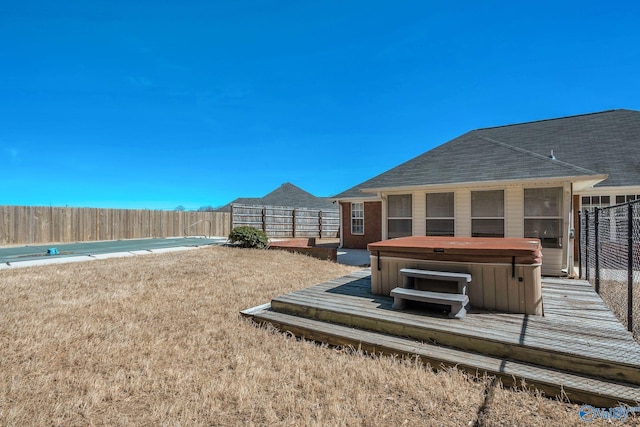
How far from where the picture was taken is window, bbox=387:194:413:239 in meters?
9.38

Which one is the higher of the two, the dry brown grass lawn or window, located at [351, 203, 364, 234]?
window, located at [351, 203, 364, 234]

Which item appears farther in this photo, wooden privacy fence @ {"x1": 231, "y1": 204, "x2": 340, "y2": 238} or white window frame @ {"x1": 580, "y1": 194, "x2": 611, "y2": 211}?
wooden privacy fence @ {"x1": 231, "y1": 204, "x2": 340, "y2": 238}

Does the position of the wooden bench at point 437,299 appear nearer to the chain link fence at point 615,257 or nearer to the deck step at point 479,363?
the deck step at point 479,363

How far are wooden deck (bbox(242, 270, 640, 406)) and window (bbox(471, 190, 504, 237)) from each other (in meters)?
3.35

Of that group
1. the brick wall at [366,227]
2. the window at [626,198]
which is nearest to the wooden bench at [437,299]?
the window at [626,198]

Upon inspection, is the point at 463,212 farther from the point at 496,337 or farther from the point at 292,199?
the point at 292,199

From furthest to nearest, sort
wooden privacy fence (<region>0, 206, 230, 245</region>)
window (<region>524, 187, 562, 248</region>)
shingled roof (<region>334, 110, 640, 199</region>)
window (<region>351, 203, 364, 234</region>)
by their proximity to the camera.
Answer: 1. wooden privacy fence (<region>0, 206, 230, 245</region>)
2. window (<region>351, 203, 364, 234</region>)
3. shingled roof (<region>334, 110, 640, 199</region>)
4. window (<region>524, 187, 562, 248</region>)

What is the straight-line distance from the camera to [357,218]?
45.4ft

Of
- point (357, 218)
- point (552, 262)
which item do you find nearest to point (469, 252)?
point (552, 262)

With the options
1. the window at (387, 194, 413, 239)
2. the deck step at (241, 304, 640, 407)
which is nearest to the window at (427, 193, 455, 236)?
the window at (387, 194, 413, 239)

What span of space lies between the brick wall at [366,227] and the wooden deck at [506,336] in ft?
28.0

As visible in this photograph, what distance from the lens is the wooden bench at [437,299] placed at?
3.53m

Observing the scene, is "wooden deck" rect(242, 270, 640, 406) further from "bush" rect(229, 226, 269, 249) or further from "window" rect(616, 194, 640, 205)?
"bush" rect(229, 226, 269, 249)

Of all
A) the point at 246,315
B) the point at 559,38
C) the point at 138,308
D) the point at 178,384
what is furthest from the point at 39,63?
the point at 559,38
